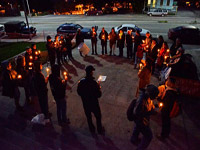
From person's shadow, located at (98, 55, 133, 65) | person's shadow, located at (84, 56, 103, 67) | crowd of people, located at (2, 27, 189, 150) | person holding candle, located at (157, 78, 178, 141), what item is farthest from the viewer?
person's shadow, located at (98, 55, 133, 65)

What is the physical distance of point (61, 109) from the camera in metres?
4.87

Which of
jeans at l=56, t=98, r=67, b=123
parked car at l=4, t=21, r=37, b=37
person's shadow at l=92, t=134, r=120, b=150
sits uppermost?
parked car at l=4, t=21, r=37, b=37

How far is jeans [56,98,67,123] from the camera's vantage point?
4695mm

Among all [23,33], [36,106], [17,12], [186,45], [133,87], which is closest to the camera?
[36,106]

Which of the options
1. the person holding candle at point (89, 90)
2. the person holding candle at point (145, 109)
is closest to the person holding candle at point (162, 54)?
the person holding candle at point (145, 109)

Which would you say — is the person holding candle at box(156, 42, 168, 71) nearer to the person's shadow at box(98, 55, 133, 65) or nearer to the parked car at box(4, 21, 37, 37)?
the person's shadow at box(98, 55, 133, 65)

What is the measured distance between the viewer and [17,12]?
46750 millimetres

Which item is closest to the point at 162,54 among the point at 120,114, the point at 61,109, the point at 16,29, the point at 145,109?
the point at 120,114

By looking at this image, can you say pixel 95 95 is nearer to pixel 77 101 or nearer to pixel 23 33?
pixel 77 101

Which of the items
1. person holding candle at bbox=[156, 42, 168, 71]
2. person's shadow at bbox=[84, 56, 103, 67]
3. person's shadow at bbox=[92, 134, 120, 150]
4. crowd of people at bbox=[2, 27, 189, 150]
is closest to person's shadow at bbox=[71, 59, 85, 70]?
A: person's shadow at bbox=[84, 56, 103, 67]

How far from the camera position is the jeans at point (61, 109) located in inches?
185

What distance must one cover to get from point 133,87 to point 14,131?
188 inches

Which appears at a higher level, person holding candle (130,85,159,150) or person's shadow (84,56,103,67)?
person holding candle (130,85,159,150)

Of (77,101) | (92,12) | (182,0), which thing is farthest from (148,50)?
(182,0)
